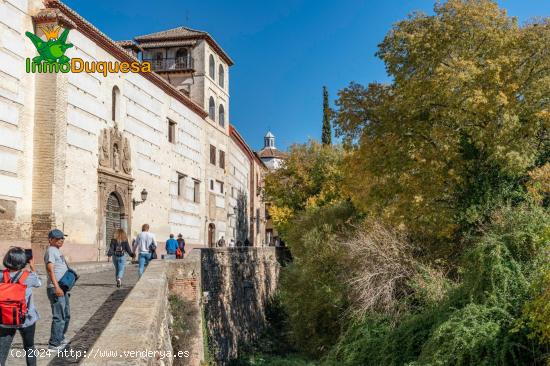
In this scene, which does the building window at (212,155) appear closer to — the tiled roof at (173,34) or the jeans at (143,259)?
the tiled roof at (173,34)

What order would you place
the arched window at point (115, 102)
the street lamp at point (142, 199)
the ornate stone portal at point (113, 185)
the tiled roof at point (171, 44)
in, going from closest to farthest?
the ornate stone portal at point (113, 185)
the arched window at point (115, 102)
the street lamp at point (142, 199)
the tiled roof at point (171, 44)

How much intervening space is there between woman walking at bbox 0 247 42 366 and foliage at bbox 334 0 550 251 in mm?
10290

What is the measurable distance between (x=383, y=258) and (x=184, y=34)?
24.7 m

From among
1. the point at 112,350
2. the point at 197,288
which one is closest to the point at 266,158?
the point at 197,288

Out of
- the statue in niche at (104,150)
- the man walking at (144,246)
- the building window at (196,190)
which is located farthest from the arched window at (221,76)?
the man walking at (144,246)

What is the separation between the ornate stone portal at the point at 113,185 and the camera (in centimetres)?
2255

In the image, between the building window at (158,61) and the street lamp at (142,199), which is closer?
the street lamp at (142,199)

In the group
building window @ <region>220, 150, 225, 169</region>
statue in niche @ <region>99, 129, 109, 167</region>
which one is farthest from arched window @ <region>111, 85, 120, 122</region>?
building window @ <region>220, 150, 225, 169</region>

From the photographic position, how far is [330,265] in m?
19.9

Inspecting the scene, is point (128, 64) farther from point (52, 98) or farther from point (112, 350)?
point (112, 350)

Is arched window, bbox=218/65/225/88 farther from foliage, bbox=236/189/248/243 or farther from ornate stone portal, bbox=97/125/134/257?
ornate stone portal, bbox=97/125/134/257

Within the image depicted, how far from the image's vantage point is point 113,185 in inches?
922

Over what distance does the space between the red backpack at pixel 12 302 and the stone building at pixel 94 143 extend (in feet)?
43.6

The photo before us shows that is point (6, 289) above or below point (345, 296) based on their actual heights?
above
